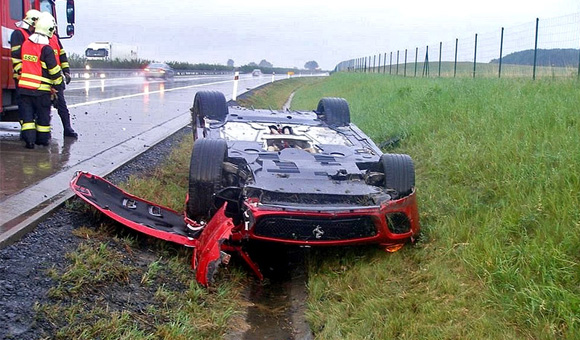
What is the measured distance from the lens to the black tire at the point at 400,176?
16.6 feet

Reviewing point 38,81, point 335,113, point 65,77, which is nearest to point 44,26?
point 38,81

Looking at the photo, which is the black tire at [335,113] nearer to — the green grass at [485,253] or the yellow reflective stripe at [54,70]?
the green grass at [485,253]

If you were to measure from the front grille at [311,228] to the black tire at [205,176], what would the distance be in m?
0.77

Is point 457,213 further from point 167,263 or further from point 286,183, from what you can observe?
point 167,263

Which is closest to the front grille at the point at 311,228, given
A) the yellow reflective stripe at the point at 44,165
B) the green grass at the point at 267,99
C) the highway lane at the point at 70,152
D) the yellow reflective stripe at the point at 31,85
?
the highway lane at the point at 70,152

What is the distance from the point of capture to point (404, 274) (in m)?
4.62

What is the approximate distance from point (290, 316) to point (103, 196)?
76.5 inches

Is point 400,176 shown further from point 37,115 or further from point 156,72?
point 156,72

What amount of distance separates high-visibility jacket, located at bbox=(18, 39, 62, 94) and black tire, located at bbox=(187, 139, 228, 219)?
3.67 m

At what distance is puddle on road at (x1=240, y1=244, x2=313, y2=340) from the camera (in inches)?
175

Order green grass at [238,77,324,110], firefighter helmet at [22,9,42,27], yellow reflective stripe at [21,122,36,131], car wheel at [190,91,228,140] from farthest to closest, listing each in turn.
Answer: green grass at [238,77,324,110] < firefighter helmet at [22,9,42,27] < yellow reflective stripe at [21,122,36,131] < car wheel at [190,91,228,140]

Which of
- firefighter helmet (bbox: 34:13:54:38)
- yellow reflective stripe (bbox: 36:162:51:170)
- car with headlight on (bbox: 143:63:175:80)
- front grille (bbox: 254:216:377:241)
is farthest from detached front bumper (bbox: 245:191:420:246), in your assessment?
car with headlight on (bbox: 143:63:175:80)

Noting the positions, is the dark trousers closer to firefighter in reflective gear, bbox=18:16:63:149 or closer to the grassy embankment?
firefighter in reflective gear, bbox=18:16:63:149

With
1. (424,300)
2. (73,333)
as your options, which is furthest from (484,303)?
(73,333)
